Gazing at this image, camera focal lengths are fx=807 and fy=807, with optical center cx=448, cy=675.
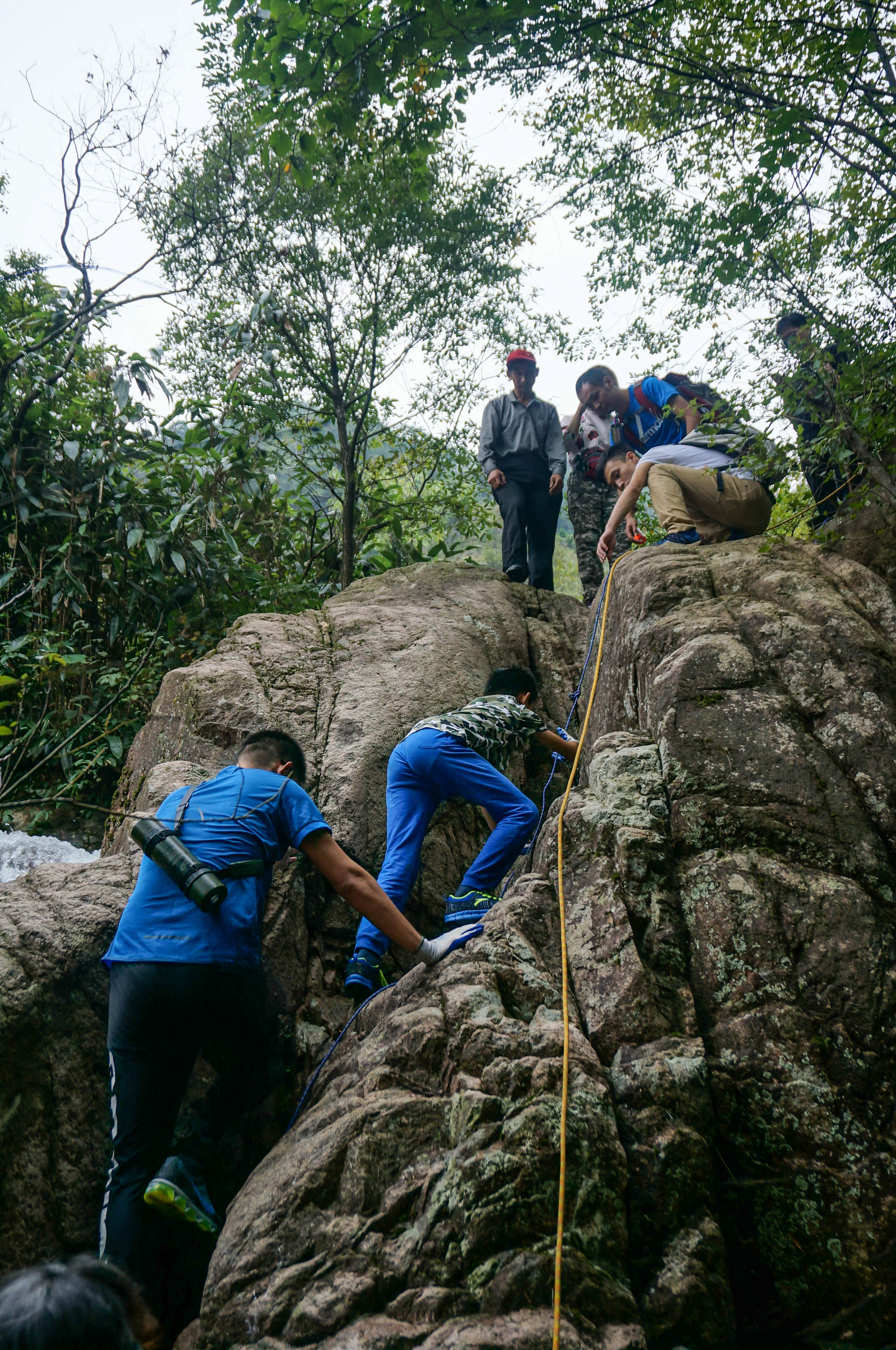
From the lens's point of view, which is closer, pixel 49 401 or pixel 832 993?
pixel 832 993

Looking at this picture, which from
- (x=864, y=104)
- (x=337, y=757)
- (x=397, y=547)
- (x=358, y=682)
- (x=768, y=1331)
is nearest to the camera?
(x=768, y=1331)

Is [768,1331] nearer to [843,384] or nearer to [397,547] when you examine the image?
[843,384]

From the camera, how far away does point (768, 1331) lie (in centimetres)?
265

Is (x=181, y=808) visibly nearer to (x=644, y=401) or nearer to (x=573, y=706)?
(x=573, y=706)

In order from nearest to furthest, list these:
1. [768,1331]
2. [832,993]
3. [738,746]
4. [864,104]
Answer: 1. [768,1331]
2. [832,993]
3. [738,746]
4. [864,104]

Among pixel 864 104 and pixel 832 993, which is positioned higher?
pixel 864 104

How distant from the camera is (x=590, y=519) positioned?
833 centimetres

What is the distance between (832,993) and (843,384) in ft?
10.8

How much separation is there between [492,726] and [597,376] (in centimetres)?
419

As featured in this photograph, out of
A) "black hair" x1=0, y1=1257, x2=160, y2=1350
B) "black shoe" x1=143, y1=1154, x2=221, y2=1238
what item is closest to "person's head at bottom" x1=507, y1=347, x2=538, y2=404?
"black shoe" x1=143, y1=1154, x2=221, y2=1238

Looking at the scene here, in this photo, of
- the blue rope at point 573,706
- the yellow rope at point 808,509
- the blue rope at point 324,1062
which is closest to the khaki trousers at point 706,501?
the yellow rope at point 808,509

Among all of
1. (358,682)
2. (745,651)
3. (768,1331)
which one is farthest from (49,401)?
(768,1331)

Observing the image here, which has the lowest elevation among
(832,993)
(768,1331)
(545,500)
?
(768,1331)

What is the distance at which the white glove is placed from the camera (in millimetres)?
3549
